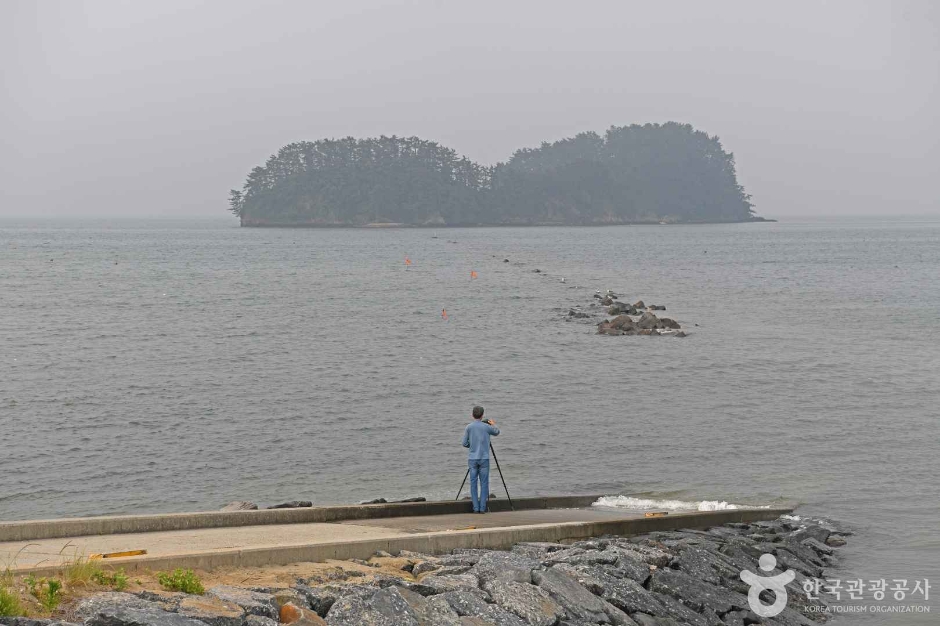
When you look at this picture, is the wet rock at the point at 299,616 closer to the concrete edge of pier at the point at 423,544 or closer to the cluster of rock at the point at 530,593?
the cluster of rock at the point at 530,593

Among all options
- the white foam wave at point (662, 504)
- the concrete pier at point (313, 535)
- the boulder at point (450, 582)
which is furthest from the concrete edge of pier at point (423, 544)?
the white foam wave at point (662, 504)

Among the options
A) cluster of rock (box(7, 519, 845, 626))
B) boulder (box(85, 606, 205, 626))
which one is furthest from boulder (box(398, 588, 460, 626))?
boulder (box(85, 606, 205, 626))

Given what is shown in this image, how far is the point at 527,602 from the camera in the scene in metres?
9.51

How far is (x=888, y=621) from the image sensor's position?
1195 cm

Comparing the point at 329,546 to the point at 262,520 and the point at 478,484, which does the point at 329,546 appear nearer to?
the point at 262,520

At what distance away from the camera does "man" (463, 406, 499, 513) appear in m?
13.7

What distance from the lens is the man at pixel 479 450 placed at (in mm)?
13711

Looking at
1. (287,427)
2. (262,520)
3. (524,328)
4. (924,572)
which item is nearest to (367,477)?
(287,427)

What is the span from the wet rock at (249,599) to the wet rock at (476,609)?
1496 mm

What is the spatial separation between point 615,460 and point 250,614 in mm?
13056

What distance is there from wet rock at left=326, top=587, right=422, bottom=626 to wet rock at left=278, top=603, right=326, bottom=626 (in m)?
0.12

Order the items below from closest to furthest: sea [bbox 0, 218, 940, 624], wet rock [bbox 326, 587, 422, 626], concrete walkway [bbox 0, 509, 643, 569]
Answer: wet rock [bbox 326, 587, 422, 626], concrete walkway [bbox 0, 509, 643, 569], sea [bbox 0, 218, 940, 624]

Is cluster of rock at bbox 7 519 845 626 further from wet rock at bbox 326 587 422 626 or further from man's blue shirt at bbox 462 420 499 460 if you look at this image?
man's blue shirt at bbox 462 420 499 460

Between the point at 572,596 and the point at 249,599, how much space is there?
3289mm
